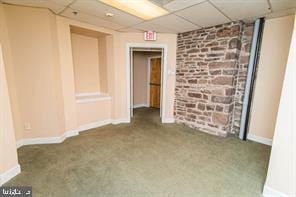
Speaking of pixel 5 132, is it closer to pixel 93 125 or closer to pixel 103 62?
pixel 93 125

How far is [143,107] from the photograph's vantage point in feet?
20.3

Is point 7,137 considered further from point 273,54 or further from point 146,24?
point 273,54

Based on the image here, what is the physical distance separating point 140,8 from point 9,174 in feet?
9.76

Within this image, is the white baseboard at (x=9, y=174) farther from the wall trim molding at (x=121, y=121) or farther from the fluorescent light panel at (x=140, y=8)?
the fluorescent light panel at (x=140, y=8)

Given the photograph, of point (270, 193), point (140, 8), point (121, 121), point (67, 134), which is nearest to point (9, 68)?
point (67, 134)

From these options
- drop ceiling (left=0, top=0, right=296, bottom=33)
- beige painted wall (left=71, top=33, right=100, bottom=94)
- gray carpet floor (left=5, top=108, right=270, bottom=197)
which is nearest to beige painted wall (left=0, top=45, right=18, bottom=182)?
gray carpet floor (left=5, top=108, right=270, bottom=197)

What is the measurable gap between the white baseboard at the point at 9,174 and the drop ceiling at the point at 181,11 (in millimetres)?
2390

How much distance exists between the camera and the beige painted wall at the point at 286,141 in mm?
1517

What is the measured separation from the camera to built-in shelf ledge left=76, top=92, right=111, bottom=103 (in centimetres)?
369

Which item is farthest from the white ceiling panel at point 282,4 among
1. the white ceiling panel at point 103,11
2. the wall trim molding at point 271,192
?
the wall trim molding at point 271,192

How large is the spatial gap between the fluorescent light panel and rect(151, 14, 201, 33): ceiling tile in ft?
0.64

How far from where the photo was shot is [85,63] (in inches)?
161

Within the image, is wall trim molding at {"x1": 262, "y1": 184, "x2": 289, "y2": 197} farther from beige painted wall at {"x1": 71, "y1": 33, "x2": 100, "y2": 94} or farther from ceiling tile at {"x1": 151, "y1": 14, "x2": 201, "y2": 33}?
beige painted wall at {"x1": 71, "y1": 33, "x2": 100, "y2": 94}

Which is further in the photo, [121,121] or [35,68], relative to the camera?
[121,121]
